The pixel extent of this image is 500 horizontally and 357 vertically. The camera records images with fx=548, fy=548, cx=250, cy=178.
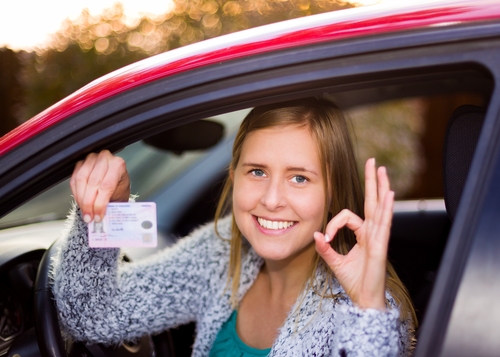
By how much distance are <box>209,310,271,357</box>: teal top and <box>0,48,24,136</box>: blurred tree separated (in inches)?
188

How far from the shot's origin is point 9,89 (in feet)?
19.2

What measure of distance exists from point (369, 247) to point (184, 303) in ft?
2.80

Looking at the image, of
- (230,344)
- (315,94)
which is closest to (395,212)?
(230,344)

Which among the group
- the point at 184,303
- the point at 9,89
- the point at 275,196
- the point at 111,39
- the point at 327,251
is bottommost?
the point at 184,303

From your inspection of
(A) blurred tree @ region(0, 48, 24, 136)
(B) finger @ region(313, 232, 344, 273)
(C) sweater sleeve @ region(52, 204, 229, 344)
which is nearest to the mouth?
(B) finger @ region(313, 232, 344, 273)

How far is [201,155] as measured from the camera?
2.52 metres

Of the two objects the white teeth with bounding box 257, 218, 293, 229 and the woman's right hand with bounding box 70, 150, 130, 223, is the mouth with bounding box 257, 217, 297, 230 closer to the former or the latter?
the white teeth with bounding box 257, 218, 293, 229

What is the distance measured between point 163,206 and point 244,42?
129 centimetres

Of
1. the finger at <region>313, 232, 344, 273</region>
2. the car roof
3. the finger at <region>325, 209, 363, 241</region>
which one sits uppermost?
the car roof

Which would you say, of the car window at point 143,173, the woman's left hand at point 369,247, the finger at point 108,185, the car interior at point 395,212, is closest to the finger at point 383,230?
the woman's left hand at point 369,247

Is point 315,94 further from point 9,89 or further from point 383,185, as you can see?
point 9,89

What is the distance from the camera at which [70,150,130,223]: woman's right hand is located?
1.23 m

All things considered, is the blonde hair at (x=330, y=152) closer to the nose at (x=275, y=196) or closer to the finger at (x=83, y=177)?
the nose at (x=275, y=196)

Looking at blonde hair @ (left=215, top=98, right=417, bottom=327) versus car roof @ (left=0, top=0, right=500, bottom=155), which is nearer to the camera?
car roof @ (left=0, top=0, right=500, bottom=155)
